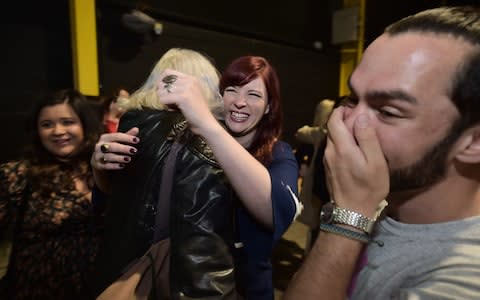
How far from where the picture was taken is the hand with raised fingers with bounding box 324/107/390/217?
2.13 ft

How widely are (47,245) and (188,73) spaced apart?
1.05 m

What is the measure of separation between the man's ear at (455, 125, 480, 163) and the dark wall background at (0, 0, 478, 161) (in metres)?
3.43

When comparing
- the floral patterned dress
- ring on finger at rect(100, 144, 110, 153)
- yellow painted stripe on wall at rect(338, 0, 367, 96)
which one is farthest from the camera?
yellow painted stripe on wall at rect(338, 0, 367, 96)

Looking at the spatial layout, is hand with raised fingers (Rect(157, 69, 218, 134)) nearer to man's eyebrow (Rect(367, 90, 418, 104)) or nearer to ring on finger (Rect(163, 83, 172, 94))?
ring on finger (Rect(163, 83, 172, 94))

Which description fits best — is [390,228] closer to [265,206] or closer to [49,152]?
[265,206]

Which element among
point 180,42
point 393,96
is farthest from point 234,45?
point 393,96

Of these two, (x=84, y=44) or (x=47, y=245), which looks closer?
(x=47, y=245)

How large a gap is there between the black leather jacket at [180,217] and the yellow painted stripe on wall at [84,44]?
2.70m

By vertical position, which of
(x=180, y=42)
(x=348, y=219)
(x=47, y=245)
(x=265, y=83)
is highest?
(x=180, y=42)

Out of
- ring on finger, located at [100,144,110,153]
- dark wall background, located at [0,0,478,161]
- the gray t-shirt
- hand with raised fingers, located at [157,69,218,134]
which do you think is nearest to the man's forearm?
the gray t-shirt

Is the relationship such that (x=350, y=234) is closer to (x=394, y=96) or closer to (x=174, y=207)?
(x=394, y=96)

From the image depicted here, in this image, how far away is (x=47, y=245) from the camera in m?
1.42

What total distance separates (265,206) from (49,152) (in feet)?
4.01

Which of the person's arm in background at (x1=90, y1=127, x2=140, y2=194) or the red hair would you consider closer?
the person's arm in background at (x1=90, y1=127, x2=140, y2=194)
